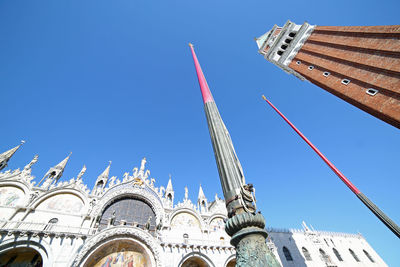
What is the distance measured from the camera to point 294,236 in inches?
996

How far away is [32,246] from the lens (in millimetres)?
11695

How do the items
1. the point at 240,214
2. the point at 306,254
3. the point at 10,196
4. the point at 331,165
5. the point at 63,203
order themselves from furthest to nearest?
the point at 306,254
the point at 63,203
the point at 10,196
the point at 331,165
the point at 240,214

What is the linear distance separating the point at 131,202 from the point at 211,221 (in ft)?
29.9

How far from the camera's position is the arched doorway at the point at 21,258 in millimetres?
12084

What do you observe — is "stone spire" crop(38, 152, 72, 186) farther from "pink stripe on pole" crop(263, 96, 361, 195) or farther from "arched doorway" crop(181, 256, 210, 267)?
"pink stripe on pole" crop(263, 96, 361, 195)

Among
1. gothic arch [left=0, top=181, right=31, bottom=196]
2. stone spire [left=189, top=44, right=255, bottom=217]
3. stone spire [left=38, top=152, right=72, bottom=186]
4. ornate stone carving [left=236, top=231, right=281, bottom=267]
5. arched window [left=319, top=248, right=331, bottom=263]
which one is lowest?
ornate stone carving [left=236, top=231, right=281, bottom=267]

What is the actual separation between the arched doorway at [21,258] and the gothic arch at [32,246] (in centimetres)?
55

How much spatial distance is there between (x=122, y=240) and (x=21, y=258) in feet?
22.6

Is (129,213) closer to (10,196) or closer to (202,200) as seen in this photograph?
(202,200)

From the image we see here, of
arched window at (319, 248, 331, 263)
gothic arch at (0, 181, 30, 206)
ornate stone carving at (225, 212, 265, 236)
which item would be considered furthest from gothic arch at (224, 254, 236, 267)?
gothic arch at (0, 181, 30, 206)

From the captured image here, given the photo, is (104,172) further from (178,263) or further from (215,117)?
(215,117)

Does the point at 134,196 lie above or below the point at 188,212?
above

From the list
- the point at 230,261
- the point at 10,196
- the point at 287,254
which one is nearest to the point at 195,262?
the point at 230,261

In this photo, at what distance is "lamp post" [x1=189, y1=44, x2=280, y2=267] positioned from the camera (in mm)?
2850
